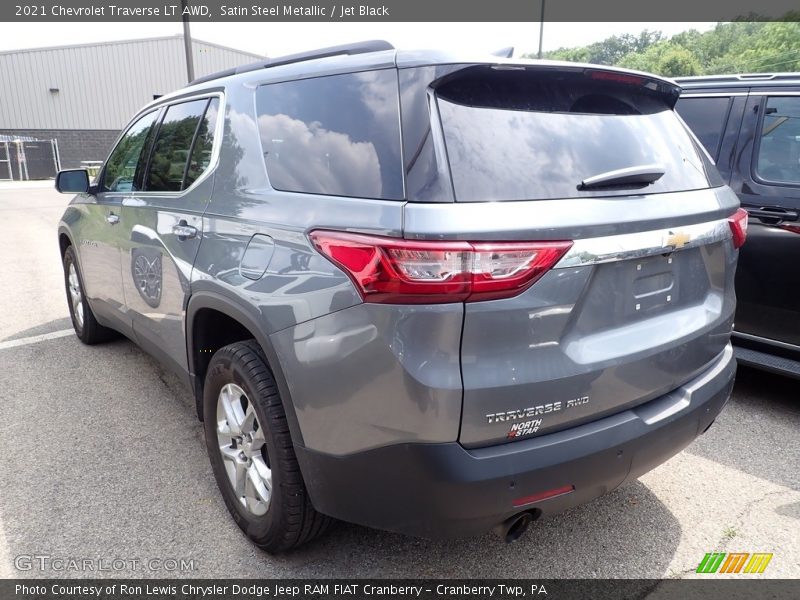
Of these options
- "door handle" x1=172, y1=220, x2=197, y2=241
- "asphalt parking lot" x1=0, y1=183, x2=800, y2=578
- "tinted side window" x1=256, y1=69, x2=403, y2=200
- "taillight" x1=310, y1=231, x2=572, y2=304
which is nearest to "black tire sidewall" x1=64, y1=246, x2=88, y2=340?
"asphalt parking lot" x1=0, y1=183, x2=800, y2=578

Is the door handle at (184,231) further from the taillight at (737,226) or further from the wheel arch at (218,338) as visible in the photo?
the taillight at (737,226)

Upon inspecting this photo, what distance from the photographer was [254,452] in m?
2.44

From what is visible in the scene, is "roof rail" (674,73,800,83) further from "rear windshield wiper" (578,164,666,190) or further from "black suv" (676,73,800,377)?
"rear windshield wiper" (578,164,666,190)

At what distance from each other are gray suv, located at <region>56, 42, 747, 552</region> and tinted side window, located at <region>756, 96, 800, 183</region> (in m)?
1.42

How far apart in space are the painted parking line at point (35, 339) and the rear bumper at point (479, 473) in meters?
4.06

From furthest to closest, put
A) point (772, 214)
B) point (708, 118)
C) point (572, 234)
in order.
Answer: point (708, 118), point (772, 214), point (572, 234)

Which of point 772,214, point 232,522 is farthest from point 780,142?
point 232,522

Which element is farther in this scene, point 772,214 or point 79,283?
point 79,283

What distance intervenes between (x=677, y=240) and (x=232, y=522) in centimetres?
216

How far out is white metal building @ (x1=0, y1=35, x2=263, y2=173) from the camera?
36.1 meters

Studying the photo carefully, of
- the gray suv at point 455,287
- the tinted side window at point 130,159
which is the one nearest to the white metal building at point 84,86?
the tinted side window at point 130,159

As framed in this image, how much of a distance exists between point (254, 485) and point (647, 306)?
64.4 inches

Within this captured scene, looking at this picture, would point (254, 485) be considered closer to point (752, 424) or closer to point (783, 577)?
point (783, 577)

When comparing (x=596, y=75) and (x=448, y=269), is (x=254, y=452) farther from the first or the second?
(x=596, y=75)
